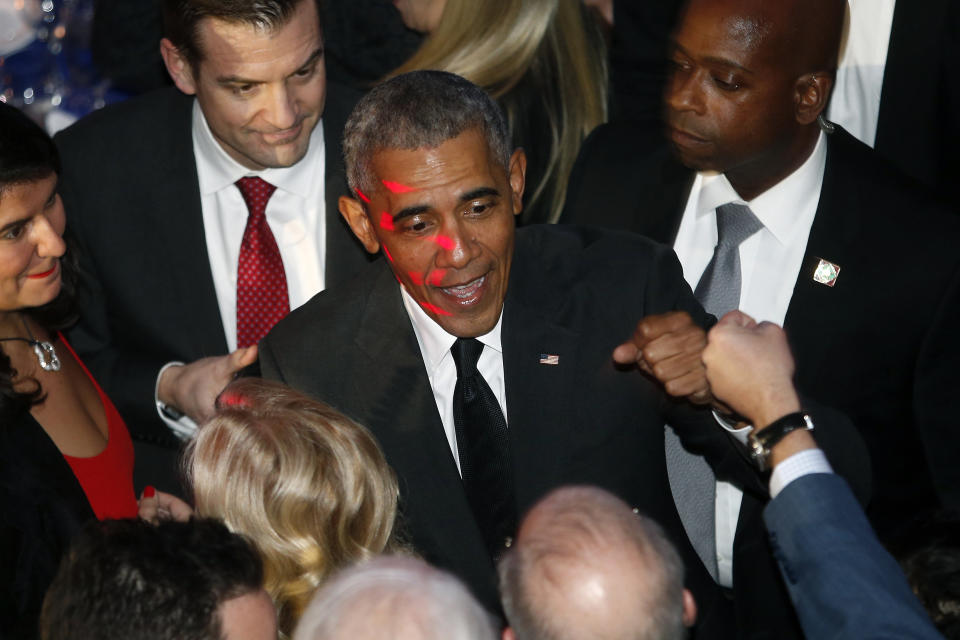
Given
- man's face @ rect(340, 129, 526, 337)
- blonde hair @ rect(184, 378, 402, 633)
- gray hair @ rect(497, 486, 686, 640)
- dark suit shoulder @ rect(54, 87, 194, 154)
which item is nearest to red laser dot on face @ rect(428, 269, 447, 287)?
man's face @ rect(340, 129, 526, 337)

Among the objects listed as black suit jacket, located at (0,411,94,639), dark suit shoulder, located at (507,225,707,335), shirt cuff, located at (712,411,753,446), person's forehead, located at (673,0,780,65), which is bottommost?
black suit jacket, located at (0,411,94,639)

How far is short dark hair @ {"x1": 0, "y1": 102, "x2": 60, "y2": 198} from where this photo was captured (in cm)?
278

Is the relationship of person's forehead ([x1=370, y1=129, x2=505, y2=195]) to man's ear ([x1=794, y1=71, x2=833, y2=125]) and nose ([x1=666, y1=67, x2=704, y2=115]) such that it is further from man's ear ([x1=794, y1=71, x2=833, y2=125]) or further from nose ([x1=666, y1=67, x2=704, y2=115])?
man's ear ([x1=794, y1=71, x2=833, y2=125])

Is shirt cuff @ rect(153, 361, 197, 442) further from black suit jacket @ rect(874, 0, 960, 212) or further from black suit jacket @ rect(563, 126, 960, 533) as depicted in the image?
black suit jacket @ rect(874, 0, 960, 212)

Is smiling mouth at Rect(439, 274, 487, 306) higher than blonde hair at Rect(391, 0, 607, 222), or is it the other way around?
blonde hair at Rect(391, 0, 607, 222)

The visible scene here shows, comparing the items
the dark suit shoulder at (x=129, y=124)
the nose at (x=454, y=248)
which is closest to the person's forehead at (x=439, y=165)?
the nose at (x=454, y=248)

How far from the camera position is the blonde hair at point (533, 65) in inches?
150

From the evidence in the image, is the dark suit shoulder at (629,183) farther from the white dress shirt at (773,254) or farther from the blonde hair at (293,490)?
the blonde hair at (293,490)

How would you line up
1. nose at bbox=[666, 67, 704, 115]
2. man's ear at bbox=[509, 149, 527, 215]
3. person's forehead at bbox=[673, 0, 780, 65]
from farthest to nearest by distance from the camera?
nose at bbox=[666, 67, 704, 115]
person's forehead at bbox=[673, 0, 780, 65]
man's ear at bbox=[509, 149, 527, 215]

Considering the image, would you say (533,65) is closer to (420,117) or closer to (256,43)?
(256,43)

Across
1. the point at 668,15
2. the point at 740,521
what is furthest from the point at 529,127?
the point at 740,521

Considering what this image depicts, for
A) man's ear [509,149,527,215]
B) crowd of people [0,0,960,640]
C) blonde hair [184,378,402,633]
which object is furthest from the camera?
man's ear [509,149,527,215]

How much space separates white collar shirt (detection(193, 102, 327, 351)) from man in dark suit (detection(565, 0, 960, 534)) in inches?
44.2

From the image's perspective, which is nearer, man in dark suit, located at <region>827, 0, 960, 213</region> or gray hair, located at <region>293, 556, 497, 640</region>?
gray hair, located at <region>293, 556, 497, 640</region>
